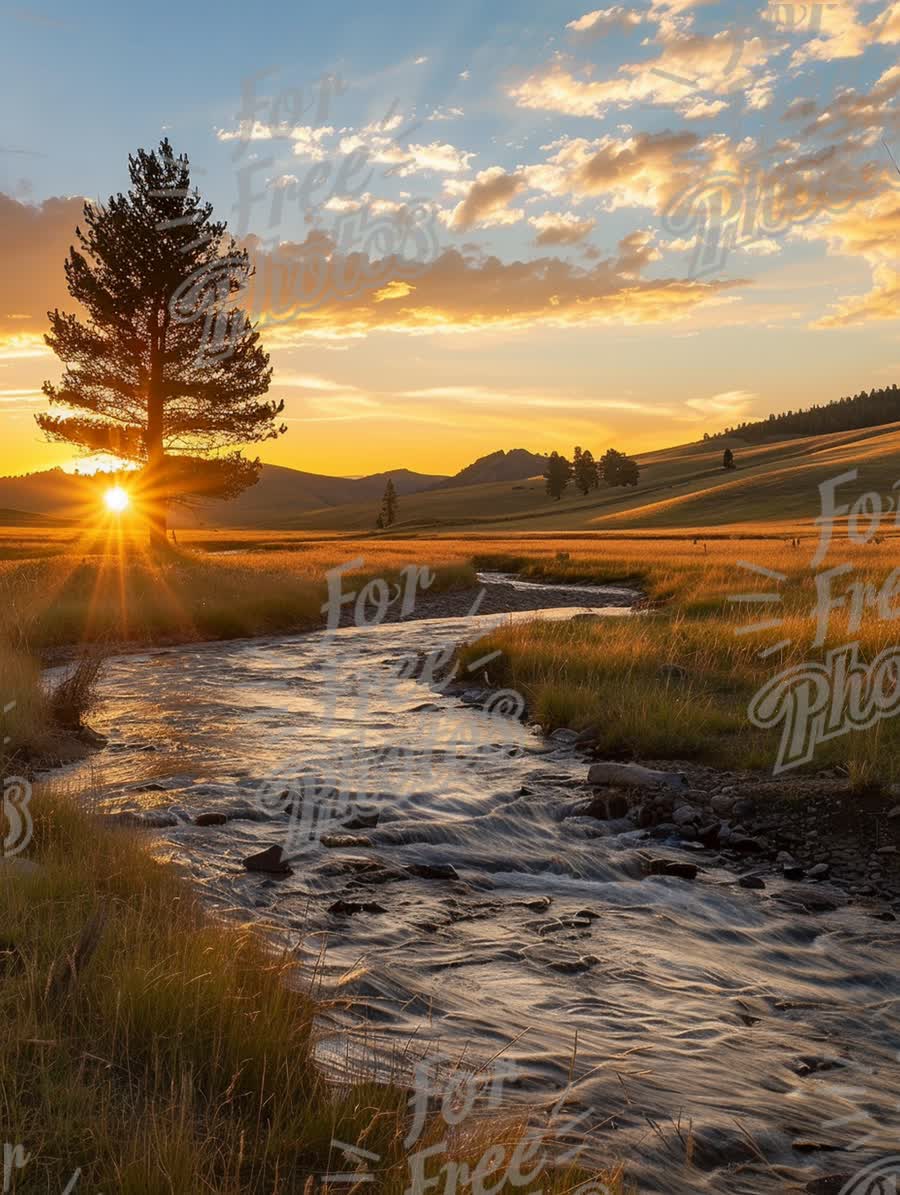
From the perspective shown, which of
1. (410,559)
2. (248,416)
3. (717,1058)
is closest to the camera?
(717,1058)

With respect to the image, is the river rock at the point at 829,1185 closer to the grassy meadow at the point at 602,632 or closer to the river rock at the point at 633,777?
the grassy meadow at the point at 602,632

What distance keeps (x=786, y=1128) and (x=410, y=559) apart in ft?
116

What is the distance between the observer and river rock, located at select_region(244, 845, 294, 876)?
703cm

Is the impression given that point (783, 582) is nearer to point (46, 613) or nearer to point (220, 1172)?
point (46, 613)

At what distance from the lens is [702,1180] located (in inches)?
152

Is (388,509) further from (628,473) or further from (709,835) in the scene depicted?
(709,835)

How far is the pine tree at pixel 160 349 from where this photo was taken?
110ft

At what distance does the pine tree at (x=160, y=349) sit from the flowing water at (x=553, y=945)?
25.9 meters

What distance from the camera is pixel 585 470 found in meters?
147

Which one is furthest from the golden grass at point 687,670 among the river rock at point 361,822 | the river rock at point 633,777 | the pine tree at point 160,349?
the pine tree at point 160,349

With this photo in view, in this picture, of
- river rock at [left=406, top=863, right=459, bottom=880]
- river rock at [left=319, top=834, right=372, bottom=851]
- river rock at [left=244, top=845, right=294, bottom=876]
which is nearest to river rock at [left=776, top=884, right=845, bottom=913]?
river rock at [left=406, top=863, right=459, bottom=880]

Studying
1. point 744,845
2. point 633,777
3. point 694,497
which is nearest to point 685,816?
point 744,845

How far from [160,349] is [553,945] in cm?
3251

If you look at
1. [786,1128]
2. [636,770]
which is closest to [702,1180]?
[786,1128]
